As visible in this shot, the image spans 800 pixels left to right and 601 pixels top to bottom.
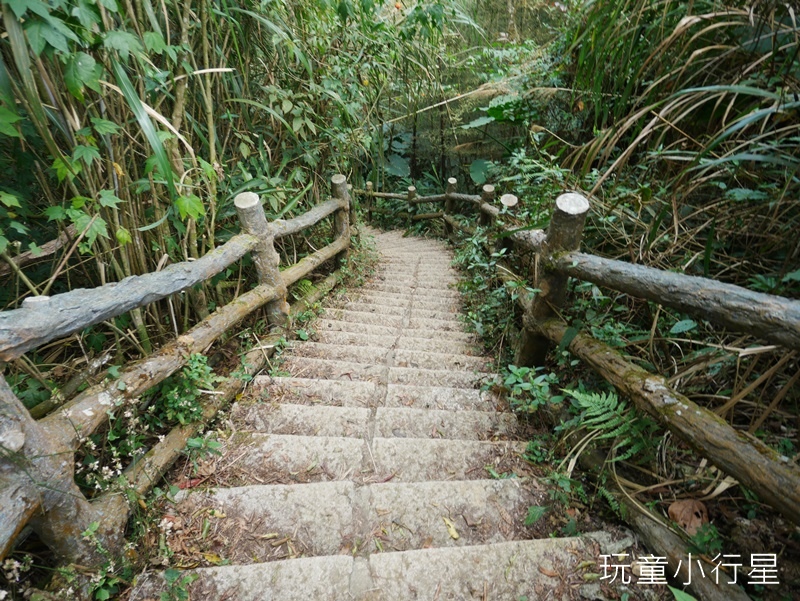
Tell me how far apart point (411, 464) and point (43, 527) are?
1.24 metres

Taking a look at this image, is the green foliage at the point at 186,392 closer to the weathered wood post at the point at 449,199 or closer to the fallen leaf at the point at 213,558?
the fallen leaf at the point at 213,558

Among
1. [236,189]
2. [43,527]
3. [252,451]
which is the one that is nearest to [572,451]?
[252,451]

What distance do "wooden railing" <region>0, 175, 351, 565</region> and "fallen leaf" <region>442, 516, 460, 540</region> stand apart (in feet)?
3.58

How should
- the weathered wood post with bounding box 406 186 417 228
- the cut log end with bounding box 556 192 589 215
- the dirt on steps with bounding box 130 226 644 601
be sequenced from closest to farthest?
the dirt on steps with bounding box 130 226 644 601 < the cut log end with bounding box 556 192 589 215 < the weathered wood post with bounding box 406 186 417 228

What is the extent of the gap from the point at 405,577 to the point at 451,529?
284 millimetres

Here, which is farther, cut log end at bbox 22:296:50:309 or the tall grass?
the tall grass

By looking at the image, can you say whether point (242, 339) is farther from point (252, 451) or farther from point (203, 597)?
point (203, 597)

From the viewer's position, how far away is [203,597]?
3.80 ft

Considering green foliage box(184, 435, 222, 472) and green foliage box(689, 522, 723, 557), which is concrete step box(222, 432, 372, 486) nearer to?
green foliage box(184, 435, 222, 472)

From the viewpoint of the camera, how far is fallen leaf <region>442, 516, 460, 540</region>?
143 centimetres

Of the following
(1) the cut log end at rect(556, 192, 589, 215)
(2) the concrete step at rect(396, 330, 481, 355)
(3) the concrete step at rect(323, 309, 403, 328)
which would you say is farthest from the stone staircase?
(1) the cut log end at rect(556, 192, 589, 215)

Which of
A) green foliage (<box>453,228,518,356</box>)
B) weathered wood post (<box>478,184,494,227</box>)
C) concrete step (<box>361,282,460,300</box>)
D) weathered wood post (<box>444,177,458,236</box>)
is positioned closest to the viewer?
green foliage (<box>453,228,518,356</box>)

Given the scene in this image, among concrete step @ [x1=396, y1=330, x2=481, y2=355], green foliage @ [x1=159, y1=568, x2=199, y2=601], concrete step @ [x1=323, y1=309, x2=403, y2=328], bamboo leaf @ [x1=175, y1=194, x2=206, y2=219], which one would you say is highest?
bamboo leaf @ [x1=175, y1=194, x2=206, y2=219]

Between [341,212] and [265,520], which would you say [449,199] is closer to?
[341,212]
